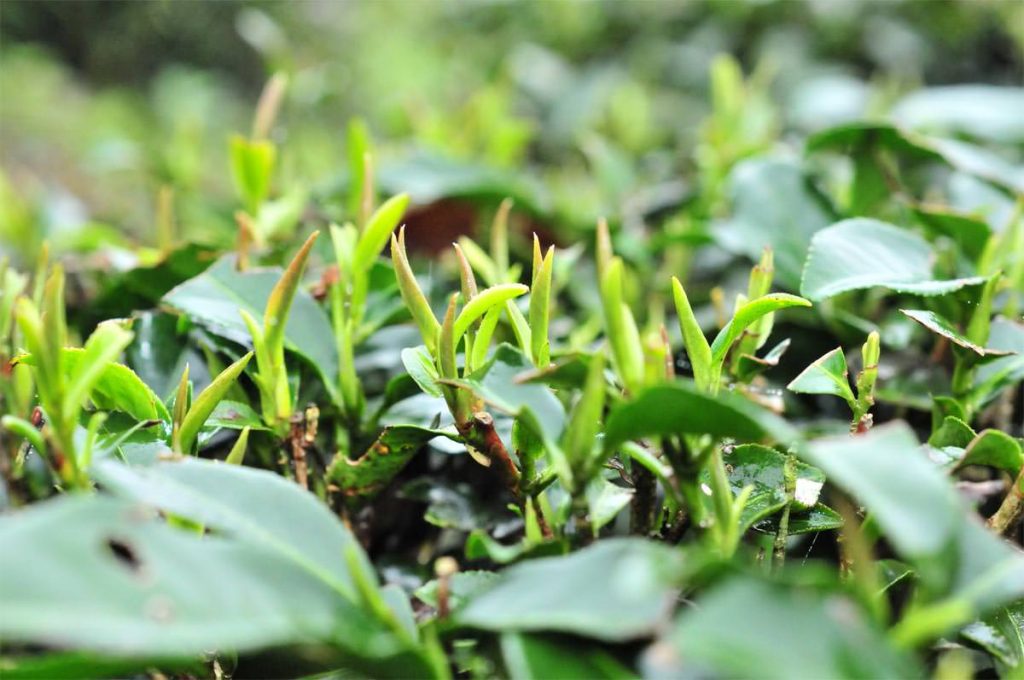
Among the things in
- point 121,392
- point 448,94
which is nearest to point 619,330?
point 121,392

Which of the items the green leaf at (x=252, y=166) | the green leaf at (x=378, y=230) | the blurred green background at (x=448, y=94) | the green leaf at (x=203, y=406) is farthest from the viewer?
the blurred green background at (x=448, y=94)

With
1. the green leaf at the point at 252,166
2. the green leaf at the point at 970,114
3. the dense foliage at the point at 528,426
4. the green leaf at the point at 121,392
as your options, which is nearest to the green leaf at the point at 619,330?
the dense foliage at the point at 528,426

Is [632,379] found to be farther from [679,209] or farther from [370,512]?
[679,209]

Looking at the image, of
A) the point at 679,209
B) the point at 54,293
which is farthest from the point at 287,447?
the point at 679,209

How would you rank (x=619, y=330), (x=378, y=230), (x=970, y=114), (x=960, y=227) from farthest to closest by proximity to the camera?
(x=970, y=114) < (x=960, y=227) < (x=378, y=230) < (x=619, y=330)

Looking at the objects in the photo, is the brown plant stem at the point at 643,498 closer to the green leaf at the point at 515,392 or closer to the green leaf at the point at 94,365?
the green leaf at the point at 515,392

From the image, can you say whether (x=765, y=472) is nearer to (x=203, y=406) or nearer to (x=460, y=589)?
(x=460, y=589)
